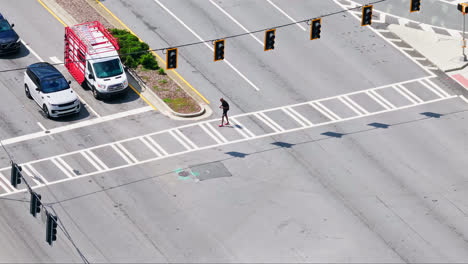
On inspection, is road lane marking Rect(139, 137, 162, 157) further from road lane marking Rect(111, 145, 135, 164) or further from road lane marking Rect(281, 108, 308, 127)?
road lane marking Rect(281, 108, 308, 127)

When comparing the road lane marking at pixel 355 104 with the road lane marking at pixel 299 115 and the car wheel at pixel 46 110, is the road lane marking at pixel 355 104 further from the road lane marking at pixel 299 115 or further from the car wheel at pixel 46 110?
the car wheel at pixel 46 110

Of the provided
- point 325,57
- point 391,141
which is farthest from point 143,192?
point 325,57

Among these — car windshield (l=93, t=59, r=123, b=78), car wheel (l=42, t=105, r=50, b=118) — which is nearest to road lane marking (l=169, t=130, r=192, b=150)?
car windshield (l=93, t=59, r=123, b=78)

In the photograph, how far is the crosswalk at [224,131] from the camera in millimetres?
54594

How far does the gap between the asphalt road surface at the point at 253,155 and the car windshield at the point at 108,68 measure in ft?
5.74

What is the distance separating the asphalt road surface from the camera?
162 feet

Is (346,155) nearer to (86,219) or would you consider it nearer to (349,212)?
(349,212)

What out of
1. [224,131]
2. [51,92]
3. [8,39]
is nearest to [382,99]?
[224,131]

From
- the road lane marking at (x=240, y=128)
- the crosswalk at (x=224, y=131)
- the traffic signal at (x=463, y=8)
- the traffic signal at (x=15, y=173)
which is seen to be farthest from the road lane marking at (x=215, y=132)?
the traffic signal at (x=463, y=8)

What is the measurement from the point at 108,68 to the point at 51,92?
3.73m

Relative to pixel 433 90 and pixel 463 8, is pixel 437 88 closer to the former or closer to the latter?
pixel 433 90

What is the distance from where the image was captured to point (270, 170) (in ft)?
180

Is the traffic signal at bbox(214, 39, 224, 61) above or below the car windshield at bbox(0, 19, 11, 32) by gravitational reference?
above

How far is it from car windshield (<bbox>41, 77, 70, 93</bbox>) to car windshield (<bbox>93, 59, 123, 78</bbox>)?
2.03 metres
